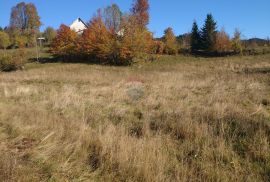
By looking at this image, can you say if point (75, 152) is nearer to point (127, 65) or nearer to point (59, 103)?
point (59, 103)

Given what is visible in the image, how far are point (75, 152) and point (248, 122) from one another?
3717mm

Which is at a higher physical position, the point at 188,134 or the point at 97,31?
the point at 97,31

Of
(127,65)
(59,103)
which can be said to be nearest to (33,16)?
(127,65)

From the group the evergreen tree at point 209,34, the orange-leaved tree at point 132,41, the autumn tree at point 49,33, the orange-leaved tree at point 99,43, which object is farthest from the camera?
the autumn tree at point 49,33

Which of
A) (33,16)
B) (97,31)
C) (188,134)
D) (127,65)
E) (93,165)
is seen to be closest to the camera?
(93,165)

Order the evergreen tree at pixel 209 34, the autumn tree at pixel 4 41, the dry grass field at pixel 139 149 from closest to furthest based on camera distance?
the dry grass field at pixel 139 149
the evergreen tree at pixel 209 34
the autumn tree at pixel 4 41

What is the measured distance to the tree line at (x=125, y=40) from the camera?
163 feet

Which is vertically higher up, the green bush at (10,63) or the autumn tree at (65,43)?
the autumn tree at (65,43)

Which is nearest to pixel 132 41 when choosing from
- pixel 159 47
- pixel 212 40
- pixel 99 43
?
pixel 99 43

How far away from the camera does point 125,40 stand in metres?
49.1

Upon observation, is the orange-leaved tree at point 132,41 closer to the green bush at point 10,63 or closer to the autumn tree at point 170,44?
the autumn tree at point 170,44

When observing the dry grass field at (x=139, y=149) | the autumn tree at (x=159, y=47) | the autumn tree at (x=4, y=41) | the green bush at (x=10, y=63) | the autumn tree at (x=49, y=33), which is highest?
the autumn tree at (x=49, y=33)

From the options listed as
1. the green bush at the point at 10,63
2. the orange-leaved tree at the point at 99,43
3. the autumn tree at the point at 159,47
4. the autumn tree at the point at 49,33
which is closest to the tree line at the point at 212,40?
the autumn tree at the point at 159,47

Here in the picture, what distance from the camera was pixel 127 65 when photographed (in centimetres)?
4884
